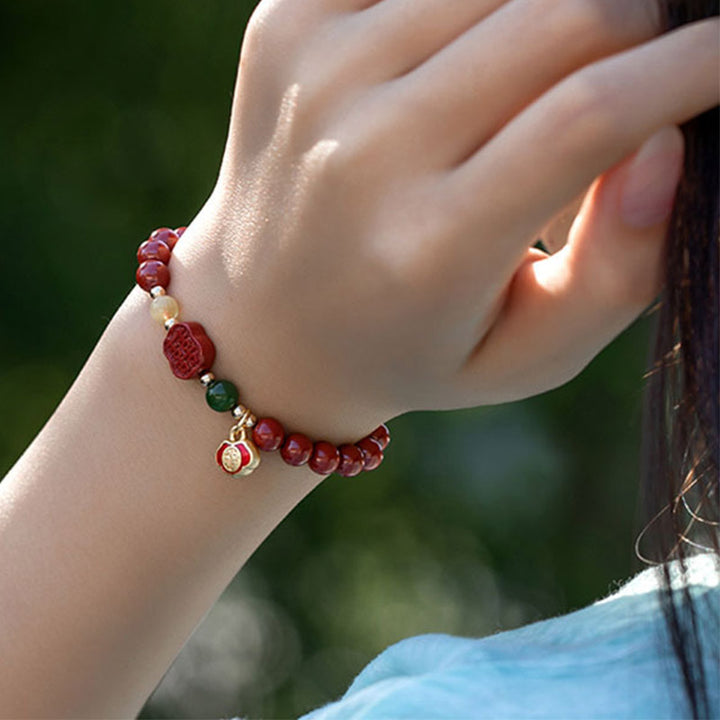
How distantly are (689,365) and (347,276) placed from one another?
0.17 m

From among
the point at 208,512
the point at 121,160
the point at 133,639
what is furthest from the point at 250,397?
the point at 121,160

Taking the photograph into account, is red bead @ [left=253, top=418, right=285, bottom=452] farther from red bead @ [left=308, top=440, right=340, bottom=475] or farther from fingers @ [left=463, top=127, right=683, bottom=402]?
fingers @ [left=463, top=127, right=683, bottom=402]

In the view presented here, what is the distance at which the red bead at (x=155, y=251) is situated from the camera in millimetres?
743

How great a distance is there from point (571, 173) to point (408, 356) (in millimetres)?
142

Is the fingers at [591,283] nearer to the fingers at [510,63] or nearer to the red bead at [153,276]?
the fingers at [510,63]

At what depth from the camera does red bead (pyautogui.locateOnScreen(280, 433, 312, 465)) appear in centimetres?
70

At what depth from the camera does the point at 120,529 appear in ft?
2.43

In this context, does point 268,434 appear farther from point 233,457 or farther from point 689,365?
point 689,365

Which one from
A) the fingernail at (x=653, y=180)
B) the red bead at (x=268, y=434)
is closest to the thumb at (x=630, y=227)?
the fingernail at (x=653, y=180)

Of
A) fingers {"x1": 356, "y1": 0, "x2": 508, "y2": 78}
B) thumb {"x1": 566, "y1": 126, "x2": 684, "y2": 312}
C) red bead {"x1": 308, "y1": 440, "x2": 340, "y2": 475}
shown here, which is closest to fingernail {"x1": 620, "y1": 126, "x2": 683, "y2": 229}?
thumb {"x1": 566, "y1": 126, "x2": 684, "y2": 312}

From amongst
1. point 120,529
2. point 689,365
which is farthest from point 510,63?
point 120,529

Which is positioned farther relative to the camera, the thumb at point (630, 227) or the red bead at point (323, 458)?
the red bead at point (323, 458)

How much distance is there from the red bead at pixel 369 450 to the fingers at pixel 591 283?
0.35 feet

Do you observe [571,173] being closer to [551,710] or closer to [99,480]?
[551,710]
